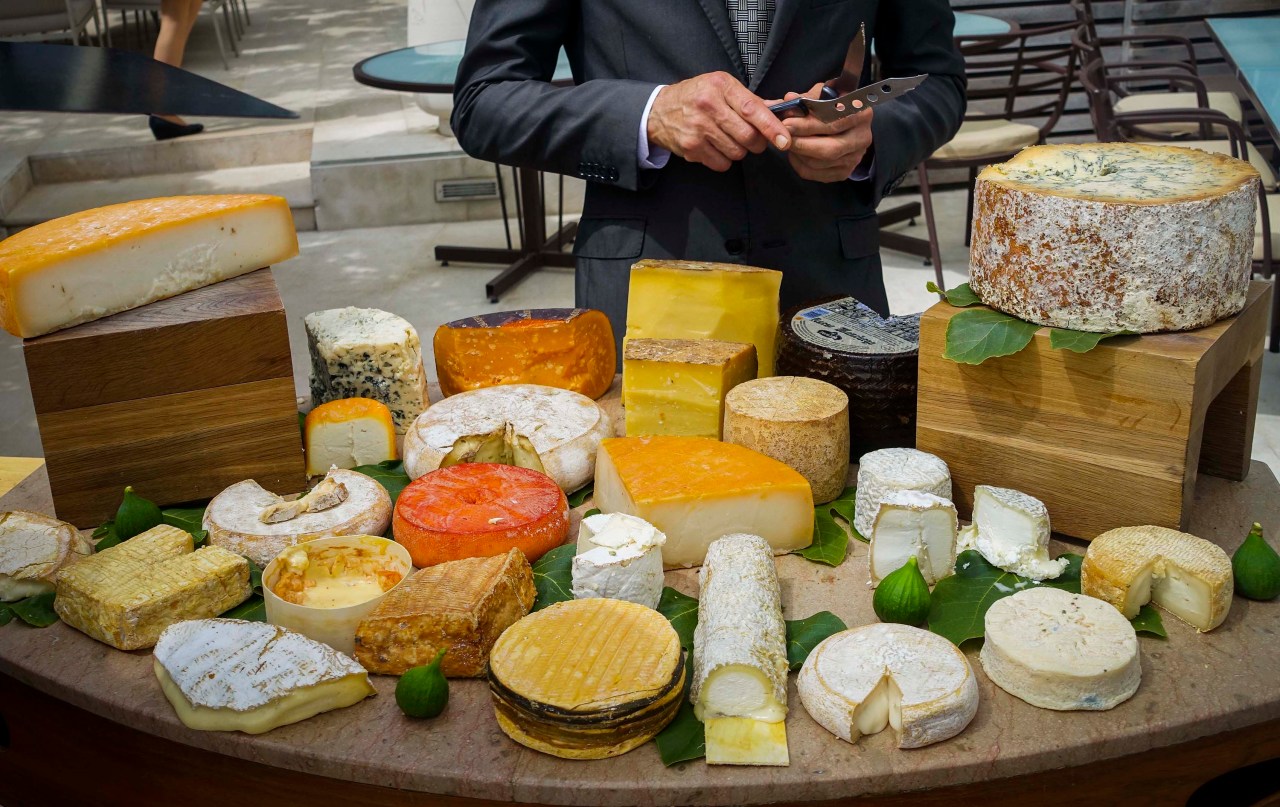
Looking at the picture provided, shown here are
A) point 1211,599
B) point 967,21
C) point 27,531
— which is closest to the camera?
point 1211,599

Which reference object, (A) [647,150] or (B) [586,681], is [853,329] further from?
(B) [586,681]

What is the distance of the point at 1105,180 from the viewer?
1.43m

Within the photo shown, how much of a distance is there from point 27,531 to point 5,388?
13.7 feet

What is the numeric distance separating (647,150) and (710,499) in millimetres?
767

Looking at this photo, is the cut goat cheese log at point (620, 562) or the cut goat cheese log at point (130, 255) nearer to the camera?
the cut goat cheese log at point (620, 562)

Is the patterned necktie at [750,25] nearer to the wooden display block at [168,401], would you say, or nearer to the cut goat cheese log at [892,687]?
the wooden display block at [168,401]

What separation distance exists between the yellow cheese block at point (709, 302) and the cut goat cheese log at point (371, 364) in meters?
0.35

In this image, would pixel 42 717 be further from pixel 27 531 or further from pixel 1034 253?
pixel 1034 253

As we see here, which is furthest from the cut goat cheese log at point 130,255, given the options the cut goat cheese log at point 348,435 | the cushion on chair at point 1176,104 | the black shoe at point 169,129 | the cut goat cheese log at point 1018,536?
the black shoe at point 169,129

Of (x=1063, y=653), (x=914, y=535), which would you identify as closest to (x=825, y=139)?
(x=914, y=535)

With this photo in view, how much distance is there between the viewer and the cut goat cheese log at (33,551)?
1430 mm

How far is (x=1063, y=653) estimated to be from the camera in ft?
3.90

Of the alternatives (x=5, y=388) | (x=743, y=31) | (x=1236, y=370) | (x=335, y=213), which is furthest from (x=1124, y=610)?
(x=335, y=213)

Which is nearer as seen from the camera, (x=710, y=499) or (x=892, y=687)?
(x=892, y=687)
